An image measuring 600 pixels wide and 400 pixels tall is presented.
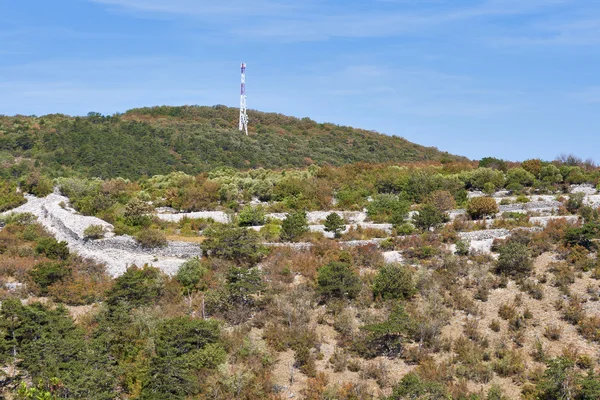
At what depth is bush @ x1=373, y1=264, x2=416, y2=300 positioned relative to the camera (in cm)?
1848

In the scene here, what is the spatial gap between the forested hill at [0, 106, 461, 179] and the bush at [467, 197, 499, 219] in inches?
971

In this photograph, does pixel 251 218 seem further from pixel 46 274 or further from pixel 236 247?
pixel 46 274

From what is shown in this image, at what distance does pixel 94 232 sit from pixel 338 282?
44.6 feet

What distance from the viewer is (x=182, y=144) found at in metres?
62.2

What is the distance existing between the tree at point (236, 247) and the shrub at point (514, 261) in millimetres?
9577

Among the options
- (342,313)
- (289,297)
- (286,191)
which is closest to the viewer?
(342,313)

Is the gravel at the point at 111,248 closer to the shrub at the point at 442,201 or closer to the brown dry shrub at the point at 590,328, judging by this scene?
the shrub at the point at 442,201

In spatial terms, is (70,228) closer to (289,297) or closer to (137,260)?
(137,260)

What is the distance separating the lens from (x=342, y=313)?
17922 mm

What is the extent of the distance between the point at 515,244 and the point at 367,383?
920 centimetres

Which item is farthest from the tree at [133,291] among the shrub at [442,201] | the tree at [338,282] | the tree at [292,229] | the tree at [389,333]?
the shrub at [442,201]

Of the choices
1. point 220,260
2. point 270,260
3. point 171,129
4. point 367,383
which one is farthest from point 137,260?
point 171,129

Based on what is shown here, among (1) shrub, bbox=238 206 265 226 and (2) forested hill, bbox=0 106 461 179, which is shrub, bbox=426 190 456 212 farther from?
(2) forested hill, bbox=0 106 461 179

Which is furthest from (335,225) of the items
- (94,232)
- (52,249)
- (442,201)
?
(52,249)
